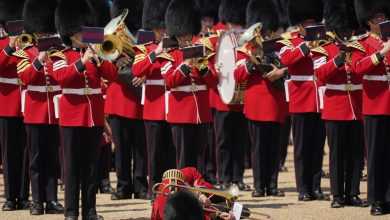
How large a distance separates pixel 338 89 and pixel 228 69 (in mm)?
1530

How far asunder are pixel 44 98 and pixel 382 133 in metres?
2.79

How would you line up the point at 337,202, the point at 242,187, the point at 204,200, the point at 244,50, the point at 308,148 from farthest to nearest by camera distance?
the point at 242,187 < the point at 244,50 < the point at 308,148 < the point at 337,202 < the point at 204,200

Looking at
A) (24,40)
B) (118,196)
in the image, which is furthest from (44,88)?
(118,196)

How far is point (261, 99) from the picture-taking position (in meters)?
11.7

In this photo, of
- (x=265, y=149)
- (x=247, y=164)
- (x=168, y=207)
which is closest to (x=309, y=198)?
(x=265, y=149)

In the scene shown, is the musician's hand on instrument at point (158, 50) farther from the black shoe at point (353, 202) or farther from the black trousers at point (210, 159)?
the black trousers at point (210, 159)

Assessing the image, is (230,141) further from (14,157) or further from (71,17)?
(71,17)

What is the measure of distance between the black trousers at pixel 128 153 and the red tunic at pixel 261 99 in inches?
40.9

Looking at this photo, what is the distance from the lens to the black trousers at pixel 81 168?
32.0 ft

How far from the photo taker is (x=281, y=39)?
1151 centimetres

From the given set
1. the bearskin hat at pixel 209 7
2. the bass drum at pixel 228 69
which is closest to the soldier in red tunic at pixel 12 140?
the bass drum at pixel 228 69

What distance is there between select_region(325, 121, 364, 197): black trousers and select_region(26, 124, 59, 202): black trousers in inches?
91.5

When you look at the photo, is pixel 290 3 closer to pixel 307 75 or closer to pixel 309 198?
pixel 307 75

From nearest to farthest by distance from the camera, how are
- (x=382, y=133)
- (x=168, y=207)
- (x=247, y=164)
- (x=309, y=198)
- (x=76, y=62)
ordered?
(x=168, y=207) < (x=76, y=62) < (x=382, y=133) < (x=309, y=198) < (x=247, y=164)
